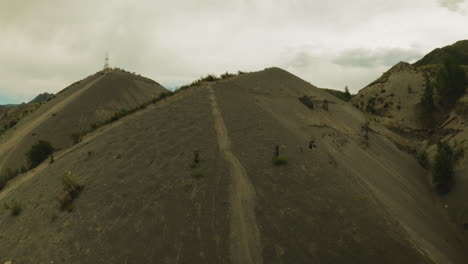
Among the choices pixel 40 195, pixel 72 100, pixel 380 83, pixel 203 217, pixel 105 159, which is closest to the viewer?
pixel 203 217

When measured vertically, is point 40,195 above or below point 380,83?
below

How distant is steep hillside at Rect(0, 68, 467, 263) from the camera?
776 cm

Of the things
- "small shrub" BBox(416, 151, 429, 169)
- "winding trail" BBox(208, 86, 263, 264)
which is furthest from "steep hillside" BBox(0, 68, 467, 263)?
"small shrub" BBox(416, 151, 429, 169)

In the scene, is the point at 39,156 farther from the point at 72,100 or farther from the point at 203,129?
the point at 72,100

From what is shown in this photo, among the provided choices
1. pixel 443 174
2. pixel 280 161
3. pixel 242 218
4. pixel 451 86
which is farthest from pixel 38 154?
pixel 451 86

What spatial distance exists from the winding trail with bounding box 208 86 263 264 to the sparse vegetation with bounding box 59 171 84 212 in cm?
638

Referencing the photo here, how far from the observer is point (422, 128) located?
27266 mm

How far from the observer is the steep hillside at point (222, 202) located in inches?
306

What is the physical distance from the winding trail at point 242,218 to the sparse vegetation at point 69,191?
251 inches

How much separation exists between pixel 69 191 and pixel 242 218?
7.61m

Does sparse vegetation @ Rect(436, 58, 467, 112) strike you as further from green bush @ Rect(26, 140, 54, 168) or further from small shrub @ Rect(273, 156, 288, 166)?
green bush @ Rect(26, 140, 54, 168)

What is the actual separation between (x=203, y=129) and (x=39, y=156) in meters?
13.2

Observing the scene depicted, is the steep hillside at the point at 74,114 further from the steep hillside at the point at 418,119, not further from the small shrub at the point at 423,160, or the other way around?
the small shrub at the point at 423,160

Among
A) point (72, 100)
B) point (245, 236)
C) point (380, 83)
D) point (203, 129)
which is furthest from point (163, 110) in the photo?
point (380, 83)
